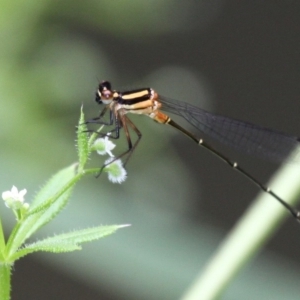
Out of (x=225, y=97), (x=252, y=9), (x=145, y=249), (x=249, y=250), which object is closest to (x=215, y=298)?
(x=249, y=250)

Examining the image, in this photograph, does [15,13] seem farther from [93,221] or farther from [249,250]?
[249,250]

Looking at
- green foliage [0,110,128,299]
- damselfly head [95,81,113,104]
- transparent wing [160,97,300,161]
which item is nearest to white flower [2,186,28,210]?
green foliage [0,110,128,299]

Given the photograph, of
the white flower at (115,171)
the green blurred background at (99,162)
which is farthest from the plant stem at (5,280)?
the green blurred background at (99,162)

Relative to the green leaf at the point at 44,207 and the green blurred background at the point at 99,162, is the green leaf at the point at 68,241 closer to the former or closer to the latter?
the green leaf at the point at 44,207

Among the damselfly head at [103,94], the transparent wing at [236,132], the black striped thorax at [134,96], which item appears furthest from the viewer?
the transparent wing at [236,132]

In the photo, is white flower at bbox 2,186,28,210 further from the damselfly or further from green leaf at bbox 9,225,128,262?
the damselfly

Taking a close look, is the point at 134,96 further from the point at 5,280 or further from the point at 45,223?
the point at 5,280

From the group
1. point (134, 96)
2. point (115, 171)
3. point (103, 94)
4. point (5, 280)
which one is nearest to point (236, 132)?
point (134, 96)
